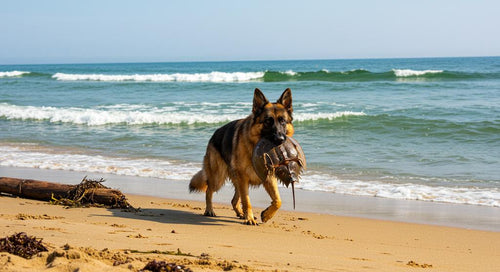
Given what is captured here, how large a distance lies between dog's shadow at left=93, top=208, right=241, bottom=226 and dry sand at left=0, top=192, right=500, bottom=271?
13 mm

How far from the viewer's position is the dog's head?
6453 millimetres

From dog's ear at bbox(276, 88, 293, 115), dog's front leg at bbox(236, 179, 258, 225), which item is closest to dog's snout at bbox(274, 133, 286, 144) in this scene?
dog's ear at bbox(276, 88, 293, 115)

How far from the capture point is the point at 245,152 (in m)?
7.07

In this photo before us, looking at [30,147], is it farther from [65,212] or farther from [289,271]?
[289,271]

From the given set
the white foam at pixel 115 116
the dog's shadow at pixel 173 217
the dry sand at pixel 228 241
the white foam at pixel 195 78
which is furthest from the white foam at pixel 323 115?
the white foam at pixel 195 78

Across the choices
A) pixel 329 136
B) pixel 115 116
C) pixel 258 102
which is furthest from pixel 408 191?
pixel 115 116

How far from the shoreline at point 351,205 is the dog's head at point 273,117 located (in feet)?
6.57

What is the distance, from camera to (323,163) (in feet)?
39.1

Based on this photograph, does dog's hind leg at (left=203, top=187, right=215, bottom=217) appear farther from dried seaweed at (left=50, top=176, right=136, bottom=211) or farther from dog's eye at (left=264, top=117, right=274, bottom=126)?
dog's eye at (left=264, top=117, right=274, bottom=126)

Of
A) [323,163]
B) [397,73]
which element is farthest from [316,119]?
[397,73]

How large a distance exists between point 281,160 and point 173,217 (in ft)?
6.17

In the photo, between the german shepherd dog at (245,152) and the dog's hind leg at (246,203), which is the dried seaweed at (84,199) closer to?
the german shepherd dog at (245,152)

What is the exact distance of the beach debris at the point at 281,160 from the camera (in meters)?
6.41

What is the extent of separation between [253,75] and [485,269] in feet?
148
